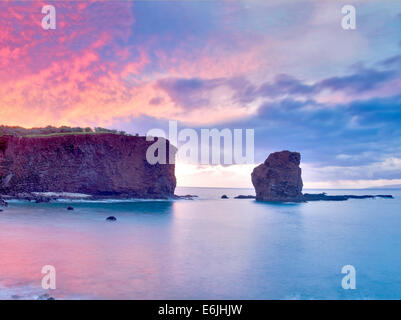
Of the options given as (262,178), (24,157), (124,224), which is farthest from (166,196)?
(124,224)

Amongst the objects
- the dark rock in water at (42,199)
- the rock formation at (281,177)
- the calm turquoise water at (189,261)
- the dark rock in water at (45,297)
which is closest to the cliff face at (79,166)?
the dark rock in water at (42,199)

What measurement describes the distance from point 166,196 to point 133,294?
8304cm

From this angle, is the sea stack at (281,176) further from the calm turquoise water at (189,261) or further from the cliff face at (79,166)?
the calm turquoise water at (189,261)

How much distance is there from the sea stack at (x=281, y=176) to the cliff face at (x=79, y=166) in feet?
118

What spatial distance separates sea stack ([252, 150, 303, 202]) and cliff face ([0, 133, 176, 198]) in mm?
35865

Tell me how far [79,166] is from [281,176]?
61380mm

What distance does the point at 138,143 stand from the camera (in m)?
91.7

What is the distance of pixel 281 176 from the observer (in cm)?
10106

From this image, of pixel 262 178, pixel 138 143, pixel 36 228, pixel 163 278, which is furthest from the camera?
pixel 262 178

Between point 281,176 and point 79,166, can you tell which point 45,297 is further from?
point 281,176

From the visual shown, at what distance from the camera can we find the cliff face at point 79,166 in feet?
250

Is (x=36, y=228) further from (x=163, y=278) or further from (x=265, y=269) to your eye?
(x=265, y=269)

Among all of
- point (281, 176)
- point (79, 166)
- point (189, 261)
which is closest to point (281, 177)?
point (281, 176)

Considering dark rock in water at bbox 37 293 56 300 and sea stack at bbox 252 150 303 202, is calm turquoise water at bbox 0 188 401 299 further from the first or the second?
sea stack at bbox 252 150 303 202
